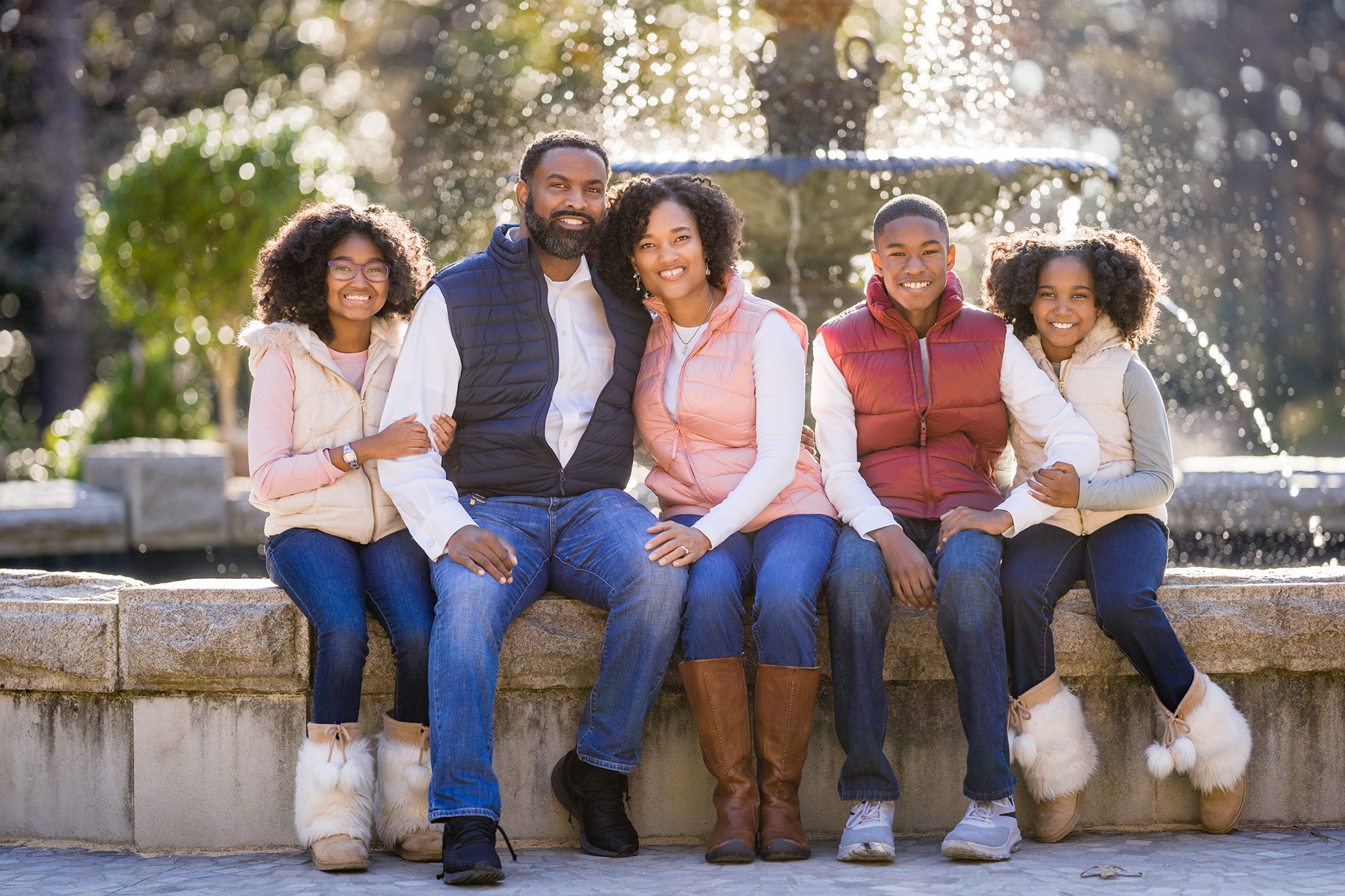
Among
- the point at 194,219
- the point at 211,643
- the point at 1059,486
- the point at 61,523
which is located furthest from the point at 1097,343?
the point at 194,219

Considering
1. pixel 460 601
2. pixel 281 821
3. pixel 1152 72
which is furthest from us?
pixel 1152 72

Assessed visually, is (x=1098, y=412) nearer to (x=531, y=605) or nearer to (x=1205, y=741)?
(x=1205, y=741)

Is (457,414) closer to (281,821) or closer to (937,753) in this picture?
(281,821)

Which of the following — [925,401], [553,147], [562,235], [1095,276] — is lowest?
[925,401]

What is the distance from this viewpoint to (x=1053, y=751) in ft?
10.8

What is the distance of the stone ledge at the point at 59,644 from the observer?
3.39 metres

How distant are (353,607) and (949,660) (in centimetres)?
144

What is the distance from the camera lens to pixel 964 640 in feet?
10.6

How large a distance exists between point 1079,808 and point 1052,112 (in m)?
15.1

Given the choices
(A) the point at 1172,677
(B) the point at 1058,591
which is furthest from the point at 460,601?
(A) the point at 1172,677

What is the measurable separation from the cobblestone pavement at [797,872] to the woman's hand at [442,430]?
1029 millimetres

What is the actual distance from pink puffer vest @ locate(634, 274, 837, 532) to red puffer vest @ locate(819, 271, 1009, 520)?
0.59ft

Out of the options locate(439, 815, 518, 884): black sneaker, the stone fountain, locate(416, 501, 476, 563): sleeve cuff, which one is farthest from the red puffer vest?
the stone fountain

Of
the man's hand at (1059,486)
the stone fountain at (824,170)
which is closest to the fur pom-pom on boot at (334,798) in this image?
the man's hand at (1059,486)
